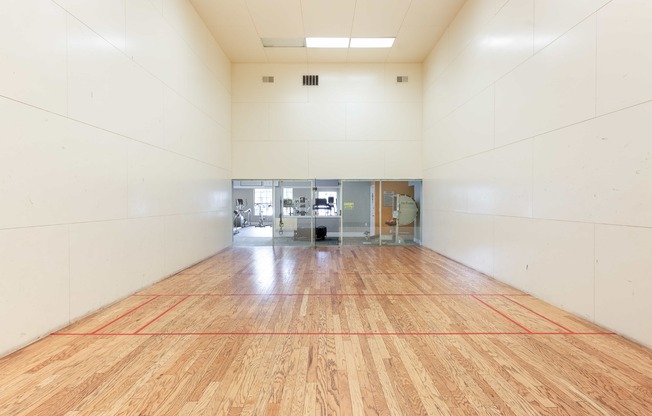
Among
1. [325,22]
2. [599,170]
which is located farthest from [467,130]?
[325,22]

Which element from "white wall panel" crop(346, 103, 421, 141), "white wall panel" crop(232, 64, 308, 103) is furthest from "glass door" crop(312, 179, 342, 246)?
"white wall panel" crop(232, 64, 308, 103)

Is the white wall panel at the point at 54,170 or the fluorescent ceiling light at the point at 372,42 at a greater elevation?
the fluorescent ceiling light at the point at 372,42

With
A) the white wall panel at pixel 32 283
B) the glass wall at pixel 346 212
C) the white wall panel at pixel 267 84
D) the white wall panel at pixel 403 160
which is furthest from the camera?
the glass wall at pixel 346 212

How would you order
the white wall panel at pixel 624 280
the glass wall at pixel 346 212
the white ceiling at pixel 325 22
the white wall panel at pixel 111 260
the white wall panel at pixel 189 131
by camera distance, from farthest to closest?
the glass wall at pixel 346 212, the white ceiling at pixel 325 22, the white wall panel at pixel 189 131, the white wall panel at pixel 111 260, the white wall panel at pixel 624 280

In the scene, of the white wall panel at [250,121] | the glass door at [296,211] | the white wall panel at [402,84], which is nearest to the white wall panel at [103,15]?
the white wall panel at [250,121]

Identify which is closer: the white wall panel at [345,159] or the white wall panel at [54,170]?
the white wall panel at [54,170]

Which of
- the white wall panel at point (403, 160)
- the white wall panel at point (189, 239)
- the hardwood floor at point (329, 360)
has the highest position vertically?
the white wall panel at point (403, 160)

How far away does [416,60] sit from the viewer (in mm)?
7719

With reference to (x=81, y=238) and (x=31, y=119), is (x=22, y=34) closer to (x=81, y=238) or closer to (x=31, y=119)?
(x=31, y=119)

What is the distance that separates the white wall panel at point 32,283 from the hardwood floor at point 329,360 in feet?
0.46

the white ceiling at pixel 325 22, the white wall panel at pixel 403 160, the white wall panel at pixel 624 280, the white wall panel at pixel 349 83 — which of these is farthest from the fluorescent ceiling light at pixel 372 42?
the white wall panel at pixel 624 280

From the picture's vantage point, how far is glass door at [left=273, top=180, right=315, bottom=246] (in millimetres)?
8273

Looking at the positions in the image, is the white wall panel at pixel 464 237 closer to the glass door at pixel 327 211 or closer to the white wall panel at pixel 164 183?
the glass door at pixel 327 211

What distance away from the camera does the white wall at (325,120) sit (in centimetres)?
779
